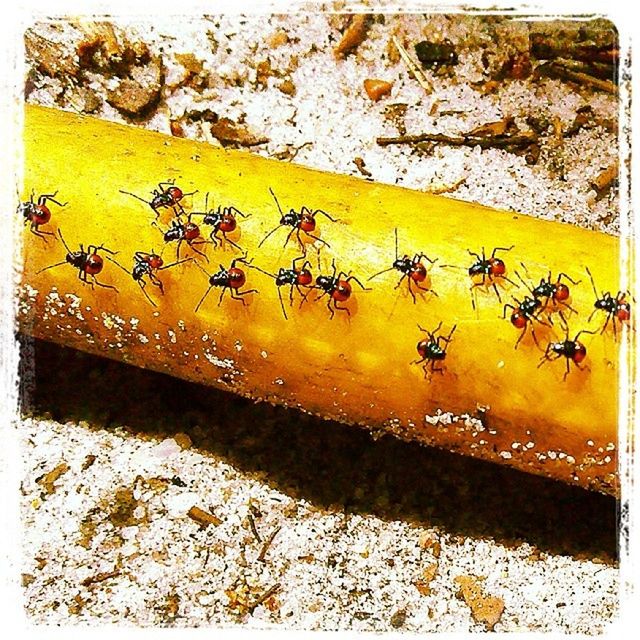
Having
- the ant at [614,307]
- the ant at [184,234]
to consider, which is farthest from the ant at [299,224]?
the ant at [614,307]

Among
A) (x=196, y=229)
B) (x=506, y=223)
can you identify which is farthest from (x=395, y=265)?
(x=196, y=229)

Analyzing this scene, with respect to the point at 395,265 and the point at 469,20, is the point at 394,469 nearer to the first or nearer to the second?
the point at 395,265

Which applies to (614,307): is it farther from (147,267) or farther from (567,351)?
(147,267)

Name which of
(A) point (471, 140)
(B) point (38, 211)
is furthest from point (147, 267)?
(A) point (471, 140)

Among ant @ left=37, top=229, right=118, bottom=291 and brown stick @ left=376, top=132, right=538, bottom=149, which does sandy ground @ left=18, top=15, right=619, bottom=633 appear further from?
ant @ left=37, top=229, right=118, bottom=291

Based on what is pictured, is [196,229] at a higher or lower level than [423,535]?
higher

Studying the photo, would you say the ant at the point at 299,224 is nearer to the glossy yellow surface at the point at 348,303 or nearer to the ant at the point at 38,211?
the glossy yellow surface at the point at 348,303
